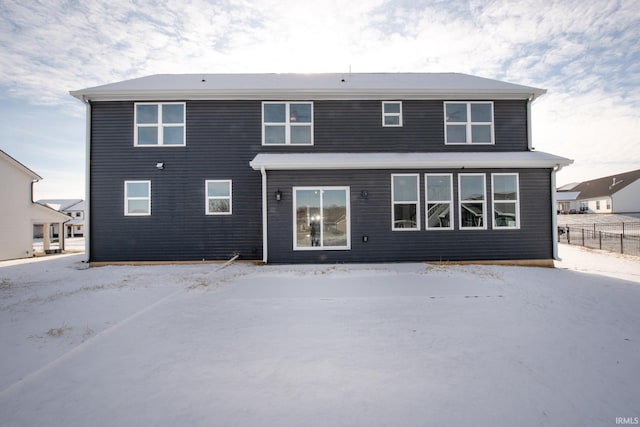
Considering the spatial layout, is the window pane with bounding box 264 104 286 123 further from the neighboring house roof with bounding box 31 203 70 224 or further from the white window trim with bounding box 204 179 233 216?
the neighboring house roof with bounding box 31 203 70 224

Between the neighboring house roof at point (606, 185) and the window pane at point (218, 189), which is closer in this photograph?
the window pane at point (218, 189)

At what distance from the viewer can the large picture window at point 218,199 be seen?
10213 mm

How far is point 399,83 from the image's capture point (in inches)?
447

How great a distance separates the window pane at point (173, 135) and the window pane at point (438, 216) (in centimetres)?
908

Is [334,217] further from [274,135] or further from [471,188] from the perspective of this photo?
[471,188]

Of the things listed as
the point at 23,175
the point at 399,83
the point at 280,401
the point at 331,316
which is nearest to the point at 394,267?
the point at 331,316

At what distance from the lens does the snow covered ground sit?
101 inches

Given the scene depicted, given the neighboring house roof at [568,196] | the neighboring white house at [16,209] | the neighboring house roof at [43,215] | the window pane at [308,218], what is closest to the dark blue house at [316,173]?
the window pane at [308,218]

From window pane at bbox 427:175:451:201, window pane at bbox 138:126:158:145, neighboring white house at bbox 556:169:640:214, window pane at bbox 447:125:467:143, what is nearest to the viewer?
window pane at bbox 427:175:451:201

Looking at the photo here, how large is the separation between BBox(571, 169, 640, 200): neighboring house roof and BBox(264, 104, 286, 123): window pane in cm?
5158

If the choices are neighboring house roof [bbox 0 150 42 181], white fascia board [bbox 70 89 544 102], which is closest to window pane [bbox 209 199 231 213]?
white fascia board [bbox 70 89 544 102]

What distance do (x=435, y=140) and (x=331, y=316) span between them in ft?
27.4

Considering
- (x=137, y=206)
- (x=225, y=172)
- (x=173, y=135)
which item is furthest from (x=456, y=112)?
(x=137, y=206)

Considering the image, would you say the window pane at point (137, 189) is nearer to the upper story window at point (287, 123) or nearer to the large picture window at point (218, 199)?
the large picture window at point (218, 199)
